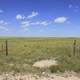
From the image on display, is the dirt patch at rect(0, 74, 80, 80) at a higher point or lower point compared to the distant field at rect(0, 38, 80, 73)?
lower

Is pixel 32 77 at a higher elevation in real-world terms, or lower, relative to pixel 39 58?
lower

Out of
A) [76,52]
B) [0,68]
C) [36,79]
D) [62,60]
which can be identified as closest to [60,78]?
[36,79]

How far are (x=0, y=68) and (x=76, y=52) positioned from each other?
10782 mm

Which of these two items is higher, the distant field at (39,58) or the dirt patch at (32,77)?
the distant field at (39,58)

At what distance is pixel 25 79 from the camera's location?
9.98 meters

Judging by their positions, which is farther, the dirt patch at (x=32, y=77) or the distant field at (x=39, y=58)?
the distant field at (x=39, y=58)

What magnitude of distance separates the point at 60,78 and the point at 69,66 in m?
3.09

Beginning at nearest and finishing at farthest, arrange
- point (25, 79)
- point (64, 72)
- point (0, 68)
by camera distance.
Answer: point (25, 79) → point (64, 72) → point (0, 68)

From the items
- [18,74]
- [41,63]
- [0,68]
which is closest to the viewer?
[18,74]

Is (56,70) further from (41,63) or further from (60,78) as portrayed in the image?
(41,63)

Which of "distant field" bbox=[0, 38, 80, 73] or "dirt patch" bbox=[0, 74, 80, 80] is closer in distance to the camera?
"dirt patch" bbox=[0, 74, 80, 80]

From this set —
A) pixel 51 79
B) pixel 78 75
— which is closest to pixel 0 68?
pixel 51 79

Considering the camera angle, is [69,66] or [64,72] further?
[69,66]

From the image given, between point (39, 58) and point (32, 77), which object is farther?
point (39, 58)
